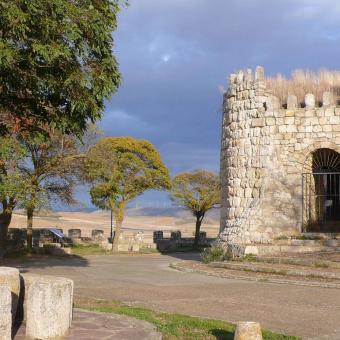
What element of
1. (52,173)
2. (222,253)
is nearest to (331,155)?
(222,253)

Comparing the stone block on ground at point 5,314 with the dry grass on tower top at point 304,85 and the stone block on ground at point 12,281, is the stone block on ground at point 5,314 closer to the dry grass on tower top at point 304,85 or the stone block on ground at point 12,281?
the stone block on ground at point 12,281

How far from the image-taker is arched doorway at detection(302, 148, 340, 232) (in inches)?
743

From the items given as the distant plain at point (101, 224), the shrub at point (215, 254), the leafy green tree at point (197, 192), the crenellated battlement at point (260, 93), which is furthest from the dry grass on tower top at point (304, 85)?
the leafy green tree at point (197, 192)

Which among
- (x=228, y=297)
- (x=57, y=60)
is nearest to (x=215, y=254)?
(x=228, y=297)

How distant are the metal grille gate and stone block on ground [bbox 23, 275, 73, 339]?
13673 millimetres

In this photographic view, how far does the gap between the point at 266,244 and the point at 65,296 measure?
12414mm

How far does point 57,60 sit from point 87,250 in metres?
19.3

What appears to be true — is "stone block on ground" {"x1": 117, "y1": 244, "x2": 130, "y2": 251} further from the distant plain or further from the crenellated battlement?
the crenellated battlement

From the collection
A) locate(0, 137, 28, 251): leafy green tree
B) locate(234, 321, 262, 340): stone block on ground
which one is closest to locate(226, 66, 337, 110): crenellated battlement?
locate(0, 137, 28, 251): leafy green tree

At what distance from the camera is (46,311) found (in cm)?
603

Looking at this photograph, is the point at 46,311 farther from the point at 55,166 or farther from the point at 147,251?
the point at 147,251

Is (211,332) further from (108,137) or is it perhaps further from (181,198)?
(181,198)

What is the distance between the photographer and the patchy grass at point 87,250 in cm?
2648

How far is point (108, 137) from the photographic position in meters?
30.2
